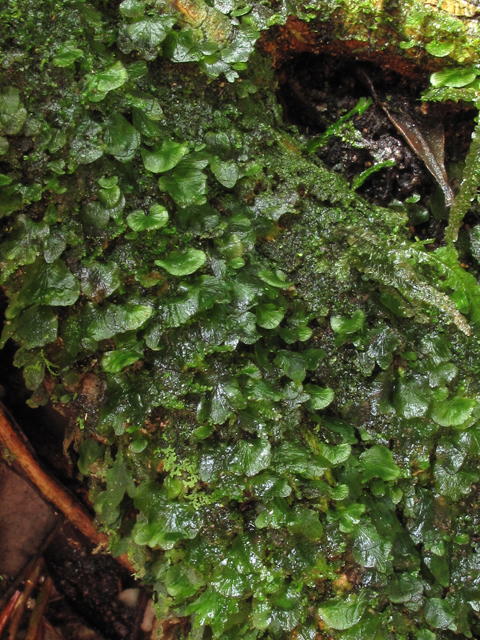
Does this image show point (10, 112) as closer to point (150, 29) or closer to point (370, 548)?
point (150, 29)

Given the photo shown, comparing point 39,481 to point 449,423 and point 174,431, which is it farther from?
point 449,423

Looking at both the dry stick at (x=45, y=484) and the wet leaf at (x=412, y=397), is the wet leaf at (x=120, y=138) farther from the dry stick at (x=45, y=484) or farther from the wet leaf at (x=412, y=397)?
the dry stick at (x=45, y=484)

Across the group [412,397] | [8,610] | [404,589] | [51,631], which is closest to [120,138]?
[412,397]

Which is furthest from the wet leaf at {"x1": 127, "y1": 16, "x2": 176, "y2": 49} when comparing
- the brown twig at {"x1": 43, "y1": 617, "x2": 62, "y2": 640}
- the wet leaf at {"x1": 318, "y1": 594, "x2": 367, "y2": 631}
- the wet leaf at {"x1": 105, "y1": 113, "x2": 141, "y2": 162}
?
the brown twig at {"x1": 43, "y1": 617, "x2": 62, "y2": 640}

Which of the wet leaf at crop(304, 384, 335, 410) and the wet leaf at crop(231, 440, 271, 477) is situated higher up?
the wet leaf at crop(231, 440, 271, 477)

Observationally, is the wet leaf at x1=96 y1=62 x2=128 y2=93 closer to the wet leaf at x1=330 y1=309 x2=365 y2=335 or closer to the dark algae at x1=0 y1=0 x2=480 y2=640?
the dark algae at x1=0 y1=0 x2=480 y2=640
